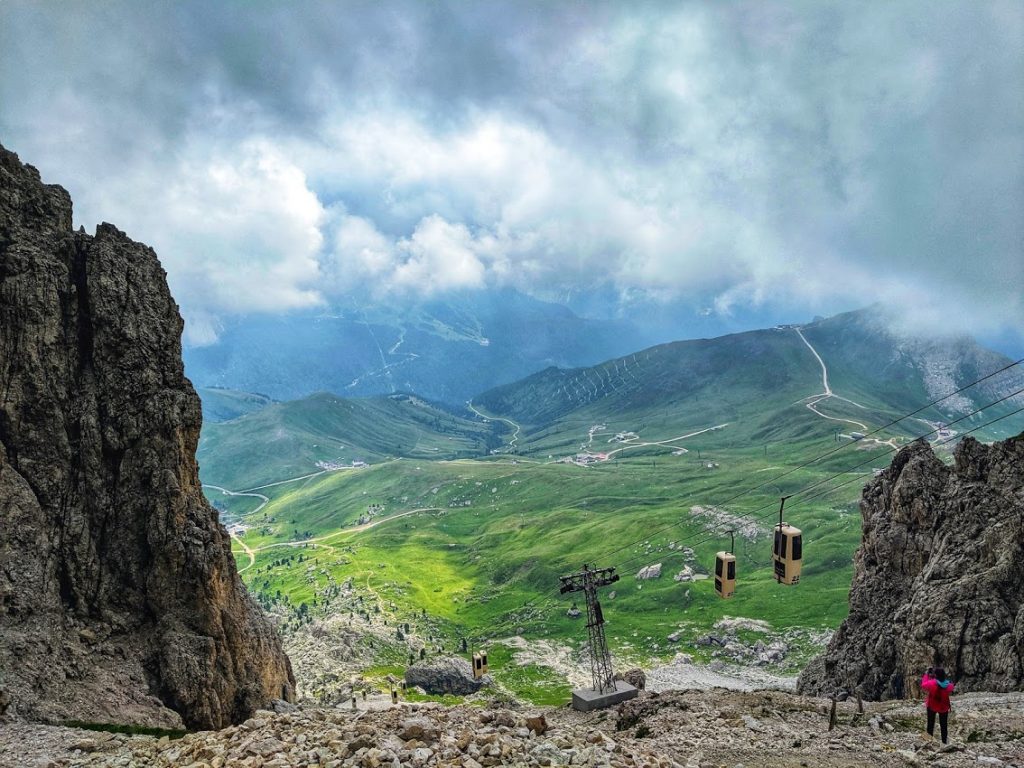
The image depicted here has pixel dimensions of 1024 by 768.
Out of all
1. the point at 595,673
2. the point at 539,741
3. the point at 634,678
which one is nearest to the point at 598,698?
the point at 595,673

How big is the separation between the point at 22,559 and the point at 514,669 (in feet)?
474

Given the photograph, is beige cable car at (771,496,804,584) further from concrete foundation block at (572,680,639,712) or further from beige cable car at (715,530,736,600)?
concrete foundation block at (572,680,639,712)

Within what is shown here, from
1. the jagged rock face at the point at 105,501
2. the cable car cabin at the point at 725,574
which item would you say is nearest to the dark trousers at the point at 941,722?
the cable car cabin at the point at 725,574

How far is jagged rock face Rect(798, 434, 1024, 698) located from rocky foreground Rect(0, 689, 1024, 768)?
16.0m

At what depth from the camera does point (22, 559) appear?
165 ft

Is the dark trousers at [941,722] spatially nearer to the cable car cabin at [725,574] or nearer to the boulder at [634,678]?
the cable car cabin at [725,574]

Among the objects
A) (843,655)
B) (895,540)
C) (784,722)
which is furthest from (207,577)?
(895,540)

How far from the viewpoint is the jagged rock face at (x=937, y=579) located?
61594 mm

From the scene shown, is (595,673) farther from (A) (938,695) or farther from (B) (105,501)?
(B) (105,501)

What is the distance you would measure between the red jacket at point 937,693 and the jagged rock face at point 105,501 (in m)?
47.2

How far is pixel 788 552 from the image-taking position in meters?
55.9

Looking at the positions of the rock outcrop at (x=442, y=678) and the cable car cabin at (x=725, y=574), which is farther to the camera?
the rock outcrop at (x=442, y=678)

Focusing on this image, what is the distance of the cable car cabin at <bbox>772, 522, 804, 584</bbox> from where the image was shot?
5569cm

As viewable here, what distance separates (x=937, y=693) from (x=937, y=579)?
44455mm
